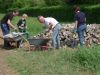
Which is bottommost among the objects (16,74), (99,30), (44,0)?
(16,74)

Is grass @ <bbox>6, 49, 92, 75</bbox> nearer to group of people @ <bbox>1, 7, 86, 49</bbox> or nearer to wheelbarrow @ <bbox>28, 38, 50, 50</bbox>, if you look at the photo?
wheelbarrow @ <bbox>28, 38, 50, 50</bbox>

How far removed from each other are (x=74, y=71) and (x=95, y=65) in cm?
75

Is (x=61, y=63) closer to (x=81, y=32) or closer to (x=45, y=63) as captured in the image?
(x=45, y=63)

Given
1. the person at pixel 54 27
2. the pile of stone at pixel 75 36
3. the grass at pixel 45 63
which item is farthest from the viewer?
the pile of stone at pixel 75 36

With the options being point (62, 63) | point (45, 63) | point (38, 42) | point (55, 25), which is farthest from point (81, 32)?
point (62, 63)

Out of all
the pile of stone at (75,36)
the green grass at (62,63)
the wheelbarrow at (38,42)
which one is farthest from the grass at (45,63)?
the pile of stone at (75,36)

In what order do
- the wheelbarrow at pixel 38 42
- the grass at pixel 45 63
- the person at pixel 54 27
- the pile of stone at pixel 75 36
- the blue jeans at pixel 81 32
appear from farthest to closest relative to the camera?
1. the pile of stone at pixel 75 36
2. the blue jeans at pixel 81 32
3. the wheelbarrow at pixel 38 42
4. the person at pixel 54 27
5. the grass at pixel 45 63

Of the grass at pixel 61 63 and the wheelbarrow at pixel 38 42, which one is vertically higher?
the wheelbarrow at pixel 38 42

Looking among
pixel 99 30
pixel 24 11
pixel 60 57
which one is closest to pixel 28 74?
pixel 60 57

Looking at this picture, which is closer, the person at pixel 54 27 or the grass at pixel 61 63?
the grass at pixel 61 63

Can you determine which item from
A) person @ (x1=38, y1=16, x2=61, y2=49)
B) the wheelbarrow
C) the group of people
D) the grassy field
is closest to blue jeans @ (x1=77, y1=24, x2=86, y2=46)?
the group of people

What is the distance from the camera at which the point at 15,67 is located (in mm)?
14656

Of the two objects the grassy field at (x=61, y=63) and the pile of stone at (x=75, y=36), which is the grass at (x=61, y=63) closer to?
the grassy field at (x=61, y=63)

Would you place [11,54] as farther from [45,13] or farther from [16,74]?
[45,13]
